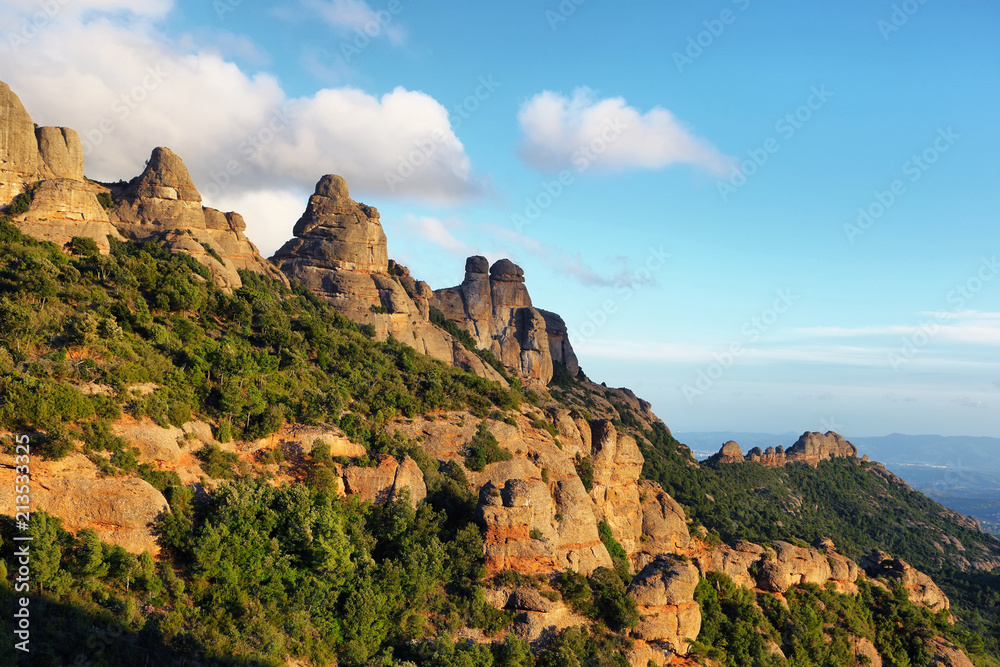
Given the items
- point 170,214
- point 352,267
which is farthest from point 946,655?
point 170,214

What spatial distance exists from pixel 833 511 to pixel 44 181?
111 metres

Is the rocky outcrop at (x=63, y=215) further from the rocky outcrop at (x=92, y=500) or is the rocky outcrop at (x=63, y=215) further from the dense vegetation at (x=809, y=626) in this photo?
the dense vegetation at (x=809, y=626)

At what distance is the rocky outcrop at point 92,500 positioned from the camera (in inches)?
1013

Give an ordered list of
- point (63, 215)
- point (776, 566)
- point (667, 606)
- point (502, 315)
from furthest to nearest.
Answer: point (502, 315), point (776, 566), point (63, 215), point (667, 606)

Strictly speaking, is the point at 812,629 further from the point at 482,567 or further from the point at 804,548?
the point at 482,567

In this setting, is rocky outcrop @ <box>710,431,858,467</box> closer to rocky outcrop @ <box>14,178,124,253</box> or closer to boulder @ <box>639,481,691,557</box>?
boulder @ <box>639,481,691,557</box>

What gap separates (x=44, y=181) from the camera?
1779 inches

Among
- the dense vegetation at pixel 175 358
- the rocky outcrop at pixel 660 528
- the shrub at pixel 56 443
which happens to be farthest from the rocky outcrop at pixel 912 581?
the shrub at pixel 56 443

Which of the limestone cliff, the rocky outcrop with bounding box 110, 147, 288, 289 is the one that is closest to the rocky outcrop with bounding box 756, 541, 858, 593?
the limestone cliff

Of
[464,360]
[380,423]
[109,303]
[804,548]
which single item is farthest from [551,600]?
[464,360]

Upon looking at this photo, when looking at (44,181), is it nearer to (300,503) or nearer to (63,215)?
(63,215)

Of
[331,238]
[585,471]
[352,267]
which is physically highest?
[331,238]

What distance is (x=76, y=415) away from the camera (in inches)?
1130

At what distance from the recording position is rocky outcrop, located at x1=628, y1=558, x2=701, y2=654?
35438 millimetres
